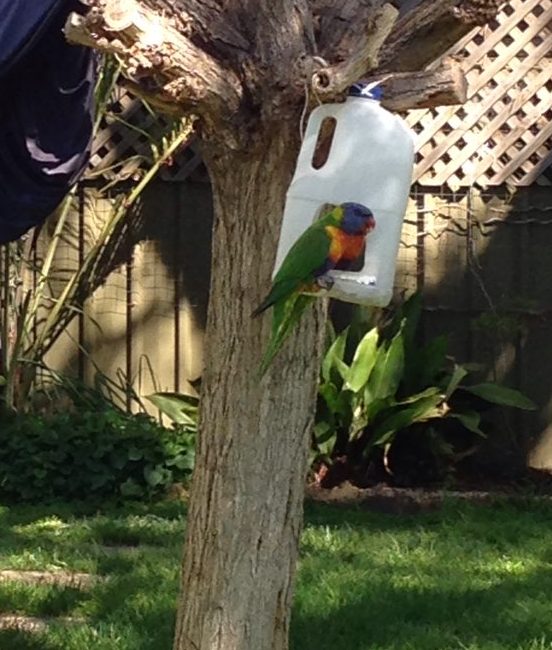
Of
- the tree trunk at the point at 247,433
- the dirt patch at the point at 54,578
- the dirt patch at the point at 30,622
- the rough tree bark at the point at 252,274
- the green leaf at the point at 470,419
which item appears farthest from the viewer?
the green leaf at the point at 470,419

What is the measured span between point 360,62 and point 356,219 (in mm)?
305

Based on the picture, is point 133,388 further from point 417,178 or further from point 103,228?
point 417,178

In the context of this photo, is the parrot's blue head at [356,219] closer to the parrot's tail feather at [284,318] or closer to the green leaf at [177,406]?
the parrot's tail feather at [284,318]

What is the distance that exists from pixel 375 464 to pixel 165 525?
1234 millimetres

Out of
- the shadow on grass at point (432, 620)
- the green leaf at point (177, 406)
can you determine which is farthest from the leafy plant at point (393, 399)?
the shadow on grass at point (432, 620)

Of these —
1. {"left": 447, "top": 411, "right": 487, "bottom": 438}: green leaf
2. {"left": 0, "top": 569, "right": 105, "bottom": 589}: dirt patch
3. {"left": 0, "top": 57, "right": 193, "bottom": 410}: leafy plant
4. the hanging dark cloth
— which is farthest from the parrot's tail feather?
{"left": 0, "top": 57, "right": 193, "bottom": 410}: leafy plant

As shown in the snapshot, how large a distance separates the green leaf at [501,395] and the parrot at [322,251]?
3.92m

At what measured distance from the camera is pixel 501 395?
6.59 metres

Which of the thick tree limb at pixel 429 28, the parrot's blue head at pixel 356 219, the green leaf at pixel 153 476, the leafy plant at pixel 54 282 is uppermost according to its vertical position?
the thick tree limb at pixel 429 28

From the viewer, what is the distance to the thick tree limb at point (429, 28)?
10.1ft

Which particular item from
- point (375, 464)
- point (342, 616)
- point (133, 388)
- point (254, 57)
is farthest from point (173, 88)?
point (133, 388)

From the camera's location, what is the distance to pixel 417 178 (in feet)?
22.8

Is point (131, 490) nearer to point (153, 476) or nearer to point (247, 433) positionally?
point (153, 476)

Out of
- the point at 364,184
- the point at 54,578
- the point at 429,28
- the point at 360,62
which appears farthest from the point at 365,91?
the point at 54,578
